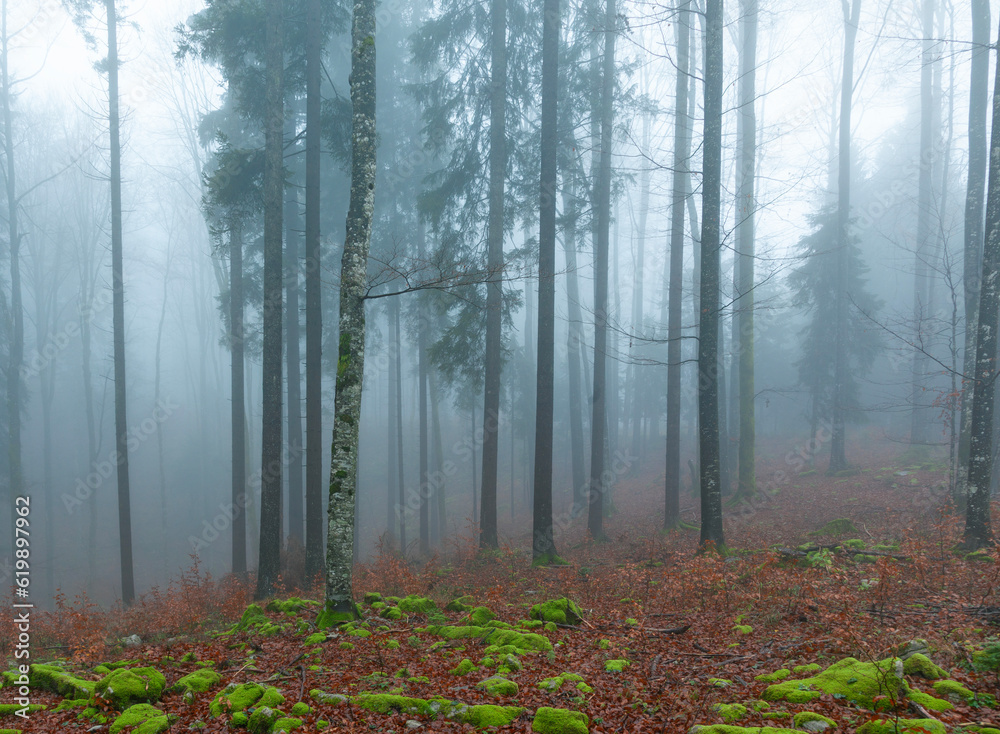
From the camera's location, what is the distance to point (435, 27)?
569 inches

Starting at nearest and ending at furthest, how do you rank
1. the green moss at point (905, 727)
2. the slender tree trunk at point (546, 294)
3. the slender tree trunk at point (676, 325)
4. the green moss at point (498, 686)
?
the green moss at point (905, 727), the green moss at point (498, 686), the slender tree trunk at point (546, 294), the slender tree trunk at point (676, 325)

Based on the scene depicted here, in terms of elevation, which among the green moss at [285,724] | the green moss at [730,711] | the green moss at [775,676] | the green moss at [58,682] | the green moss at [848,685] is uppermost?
the green moss at [848,685]

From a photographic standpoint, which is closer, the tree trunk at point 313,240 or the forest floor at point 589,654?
the forest floor at point 589,654

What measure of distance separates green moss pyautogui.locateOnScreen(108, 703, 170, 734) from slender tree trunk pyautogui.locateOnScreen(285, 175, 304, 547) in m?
10.1

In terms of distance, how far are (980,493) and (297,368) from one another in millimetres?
15627

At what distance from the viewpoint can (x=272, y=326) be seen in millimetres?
11156

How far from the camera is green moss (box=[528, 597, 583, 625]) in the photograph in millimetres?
7012

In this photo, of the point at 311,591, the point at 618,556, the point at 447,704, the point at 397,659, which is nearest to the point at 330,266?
the point at 311,591

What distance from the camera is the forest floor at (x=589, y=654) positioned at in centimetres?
412

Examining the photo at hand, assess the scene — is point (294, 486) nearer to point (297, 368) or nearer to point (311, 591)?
point (297, 368)

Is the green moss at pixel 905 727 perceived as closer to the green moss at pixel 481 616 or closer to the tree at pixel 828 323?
the green moss at pixel 481 616

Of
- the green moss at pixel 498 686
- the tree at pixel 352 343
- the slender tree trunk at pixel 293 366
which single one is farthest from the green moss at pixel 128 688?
the slender tree trunk at pixel 293 366

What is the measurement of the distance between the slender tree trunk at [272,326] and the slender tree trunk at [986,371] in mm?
12173

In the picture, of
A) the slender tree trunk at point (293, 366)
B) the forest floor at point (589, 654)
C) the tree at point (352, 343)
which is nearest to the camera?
the forest floor at point (589, 654)
